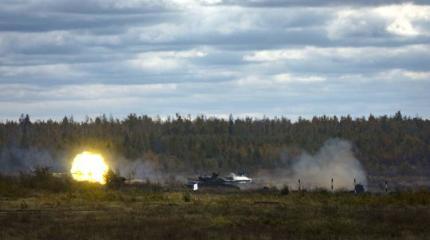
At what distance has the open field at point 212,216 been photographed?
132ft

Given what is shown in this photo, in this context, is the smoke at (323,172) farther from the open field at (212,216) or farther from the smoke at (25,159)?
the open field at (212,216)

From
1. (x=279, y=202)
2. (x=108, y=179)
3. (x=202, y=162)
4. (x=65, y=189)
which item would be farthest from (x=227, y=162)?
(x=279, y=202)

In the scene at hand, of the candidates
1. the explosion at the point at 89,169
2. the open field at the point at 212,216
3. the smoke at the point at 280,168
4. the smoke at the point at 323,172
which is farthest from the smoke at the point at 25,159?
the open field at the point at 212,216

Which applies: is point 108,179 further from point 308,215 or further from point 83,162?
point 308,215

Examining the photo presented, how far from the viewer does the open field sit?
40.2 meters

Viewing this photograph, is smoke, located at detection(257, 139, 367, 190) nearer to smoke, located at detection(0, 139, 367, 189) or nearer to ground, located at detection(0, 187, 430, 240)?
smoke, located at detection(0, 139, 367, 189)

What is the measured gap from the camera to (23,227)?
42906 millimetres

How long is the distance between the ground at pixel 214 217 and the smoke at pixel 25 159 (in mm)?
77416

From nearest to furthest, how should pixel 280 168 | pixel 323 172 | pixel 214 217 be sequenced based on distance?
pixel 214 217 → pixel 323 172 → pixel 280 168

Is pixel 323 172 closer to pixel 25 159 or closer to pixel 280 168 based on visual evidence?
pixel 280 168

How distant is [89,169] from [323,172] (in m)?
25.2

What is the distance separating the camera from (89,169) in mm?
101312

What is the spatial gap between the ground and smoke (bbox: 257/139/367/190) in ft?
118

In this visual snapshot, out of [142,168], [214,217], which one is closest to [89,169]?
[142,168]
